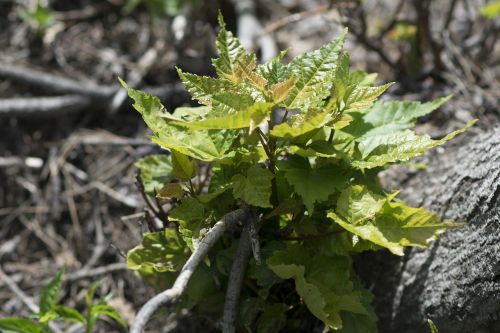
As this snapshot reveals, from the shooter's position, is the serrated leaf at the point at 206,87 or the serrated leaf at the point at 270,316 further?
the serrated leaf at the point at 270,316

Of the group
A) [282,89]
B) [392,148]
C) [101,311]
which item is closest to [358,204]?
[392,148]

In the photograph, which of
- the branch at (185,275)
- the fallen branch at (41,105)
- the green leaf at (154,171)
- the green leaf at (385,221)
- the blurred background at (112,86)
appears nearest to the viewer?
the branch at (185,275)

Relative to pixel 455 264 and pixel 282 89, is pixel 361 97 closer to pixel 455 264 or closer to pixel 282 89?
pixel 282 89

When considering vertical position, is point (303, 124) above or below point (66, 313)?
above

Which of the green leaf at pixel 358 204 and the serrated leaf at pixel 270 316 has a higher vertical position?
the green leaf at pixel 358 204

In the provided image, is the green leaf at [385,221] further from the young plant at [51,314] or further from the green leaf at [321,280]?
the young plant at [51,314]

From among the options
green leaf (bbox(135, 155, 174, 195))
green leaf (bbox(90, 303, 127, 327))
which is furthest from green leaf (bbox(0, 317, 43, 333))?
green leaf (bbox(135, 155, 174, 195))

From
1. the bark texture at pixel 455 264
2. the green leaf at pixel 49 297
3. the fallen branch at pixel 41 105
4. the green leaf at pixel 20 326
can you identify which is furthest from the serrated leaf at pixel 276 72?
the fallen branch at pixel 41 105
